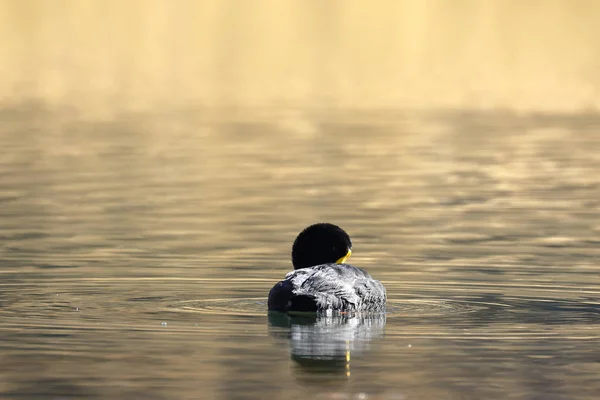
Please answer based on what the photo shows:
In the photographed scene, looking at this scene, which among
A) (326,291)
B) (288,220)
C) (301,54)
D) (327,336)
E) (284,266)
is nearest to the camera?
(327,336)

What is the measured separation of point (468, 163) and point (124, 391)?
20.8 metres

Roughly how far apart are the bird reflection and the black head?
32.6 inches

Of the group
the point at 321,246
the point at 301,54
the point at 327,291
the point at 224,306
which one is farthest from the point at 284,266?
the point at 301,54

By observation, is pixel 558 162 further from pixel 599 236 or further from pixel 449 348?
pixel 449 348

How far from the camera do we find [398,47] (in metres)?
66.2

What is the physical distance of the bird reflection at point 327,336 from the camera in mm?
11039

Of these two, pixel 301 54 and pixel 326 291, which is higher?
pixel 301 54

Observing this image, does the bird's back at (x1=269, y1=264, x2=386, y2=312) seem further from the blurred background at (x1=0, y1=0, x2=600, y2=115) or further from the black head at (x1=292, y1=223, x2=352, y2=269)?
the blurred background at (x1=0, y1=0, x2=600, y2=115)

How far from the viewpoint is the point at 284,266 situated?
53.3ft

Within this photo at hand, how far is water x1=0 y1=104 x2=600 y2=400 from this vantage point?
10672mm

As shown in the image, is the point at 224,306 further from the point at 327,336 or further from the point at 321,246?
the point at 327,336

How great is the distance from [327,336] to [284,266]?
4.21m

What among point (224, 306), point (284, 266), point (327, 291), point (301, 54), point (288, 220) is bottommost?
point (288, 220)

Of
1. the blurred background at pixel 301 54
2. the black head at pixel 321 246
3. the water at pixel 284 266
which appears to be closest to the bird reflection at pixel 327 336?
the water at pixel 284 266
